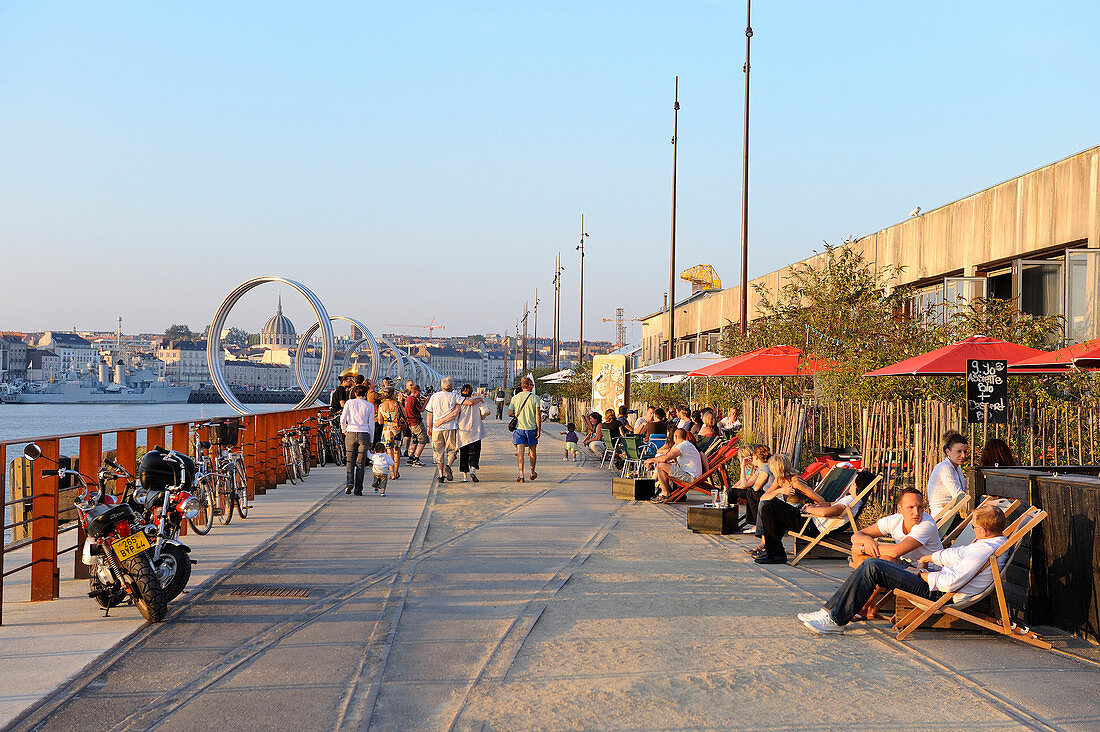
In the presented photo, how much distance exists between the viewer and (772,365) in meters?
14.8

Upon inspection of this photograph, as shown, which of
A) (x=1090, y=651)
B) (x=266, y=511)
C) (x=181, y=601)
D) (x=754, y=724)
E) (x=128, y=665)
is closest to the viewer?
(x=754, y=724)

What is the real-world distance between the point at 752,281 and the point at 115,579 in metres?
32.9

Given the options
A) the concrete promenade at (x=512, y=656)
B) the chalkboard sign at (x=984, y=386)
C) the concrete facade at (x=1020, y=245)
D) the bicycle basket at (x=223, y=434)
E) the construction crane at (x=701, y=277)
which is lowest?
the concrete promenade at (x=512, y=656)

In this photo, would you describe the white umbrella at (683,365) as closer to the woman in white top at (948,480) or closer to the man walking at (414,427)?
the man walking at (414,427)

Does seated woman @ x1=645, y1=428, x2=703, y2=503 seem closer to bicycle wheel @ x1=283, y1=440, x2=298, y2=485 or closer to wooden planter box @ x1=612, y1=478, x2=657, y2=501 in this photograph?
wooden planter box @ x1=612, y1=478, x2=657, y2=501

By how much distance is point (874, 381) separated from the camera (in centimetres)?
1319

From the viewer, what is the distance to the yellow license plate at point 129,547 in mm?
6371

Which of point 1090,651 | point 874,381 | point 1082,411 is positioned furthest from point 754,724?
point 874,381

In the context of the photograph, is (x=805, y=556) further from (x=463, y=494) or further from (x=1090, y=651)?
(x=463, y=494)

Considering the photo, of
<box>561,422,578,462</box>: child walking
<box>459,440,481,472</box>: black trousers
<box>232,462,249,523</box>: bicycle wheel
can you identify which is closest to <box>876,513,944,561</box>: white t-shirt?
<box>232,462,249,523</box>: bicycle wheel

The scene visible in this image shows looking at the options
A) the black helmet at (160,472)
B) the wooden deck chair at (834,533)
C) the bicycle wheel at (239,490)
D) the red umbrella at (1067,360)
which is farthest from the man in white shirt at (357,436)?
the red umbrella at (1067,360)

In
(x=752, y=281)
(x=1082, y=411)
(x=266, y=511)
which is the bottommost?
(x=266, y=511)

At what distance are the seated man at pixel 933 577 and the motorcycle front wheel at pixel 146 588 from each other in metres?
3.95

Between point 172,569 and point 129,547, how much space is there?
41 cm
